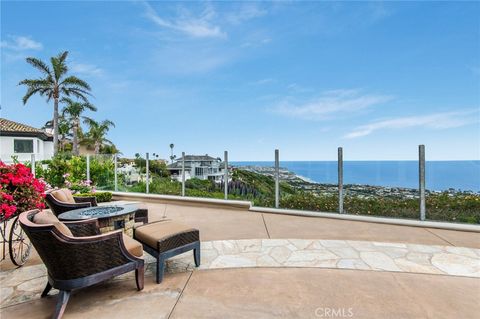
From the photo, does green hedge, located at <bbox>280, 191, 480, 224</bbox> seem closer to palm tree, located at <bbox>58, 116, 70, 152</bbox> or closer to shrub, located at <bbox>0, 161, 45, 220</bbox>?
shrub, located at <bbox>0, 161, 45, 220</bbox>

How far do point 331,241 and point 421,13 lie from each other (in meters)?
6.72

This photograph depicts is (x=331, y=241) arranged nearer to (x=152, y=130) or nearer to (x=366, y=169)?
(x=366, y=169)

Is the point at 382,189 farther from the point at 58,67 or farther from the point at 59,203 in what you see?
the point at 58,67

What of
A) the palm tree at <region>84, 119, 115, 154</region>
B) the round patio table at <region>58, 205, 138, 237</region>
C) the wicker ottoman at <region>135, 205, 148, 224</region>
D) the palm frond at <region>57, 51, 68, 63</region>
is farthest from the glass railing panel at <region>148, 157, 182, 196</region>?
the palm tree at <region>84, 119, 115, 154</region>

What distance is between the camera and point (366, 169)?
20.7ft

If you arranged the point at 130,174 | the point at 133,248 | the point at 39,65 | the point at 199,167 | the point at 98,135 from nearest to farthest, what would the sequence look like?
the point at 133,248
the point at 199,167
the point at 130,174
the point at 39,65
the point at 98,135

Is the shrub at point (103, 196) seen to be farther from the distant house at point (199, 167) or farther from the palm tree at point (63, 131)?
the palm tree at point (63, 131)

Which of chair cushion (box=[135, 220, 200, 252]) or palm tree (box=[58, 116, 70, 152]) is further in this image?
palm tree (box=[58, 116, 70, 152])

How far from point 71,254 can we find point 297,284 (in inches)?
87.0

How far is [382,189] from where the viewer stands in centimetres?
602

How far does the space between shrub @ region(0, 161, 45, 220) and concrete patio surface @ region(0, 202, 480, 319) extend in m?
0.75

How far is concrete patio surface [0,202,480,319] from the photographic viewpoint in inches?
89.4

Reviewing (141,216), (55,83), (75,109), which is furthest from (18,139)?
(141,216)

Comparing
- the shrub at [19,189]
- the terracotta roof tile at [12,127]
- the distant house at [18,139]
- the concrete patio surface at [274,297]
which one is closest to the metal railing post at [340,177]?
the concrete patio surface at [274,297]
